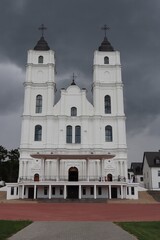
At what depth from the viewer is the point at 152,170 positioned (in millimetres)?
59875

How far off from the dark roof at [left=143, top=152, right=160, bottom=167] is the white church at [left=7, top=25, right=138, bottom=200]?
636 inches

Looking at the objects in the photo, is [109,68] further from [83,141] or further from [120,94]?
[83,141]

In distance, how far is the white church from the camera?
42969 millimetres

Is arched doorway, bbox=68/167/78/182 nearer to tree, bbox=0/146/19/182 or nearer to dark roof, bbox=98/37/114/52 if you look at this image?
dark roof, bbox=98/37/114/52

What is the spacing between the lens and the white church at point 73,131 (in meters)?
43.0

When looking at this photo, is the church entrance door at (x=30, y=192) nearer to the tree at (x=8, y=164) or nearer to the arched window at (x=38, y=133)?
the arched window at (x=38, y=133)

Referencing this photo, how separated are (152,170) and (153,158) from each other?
3.48 meters

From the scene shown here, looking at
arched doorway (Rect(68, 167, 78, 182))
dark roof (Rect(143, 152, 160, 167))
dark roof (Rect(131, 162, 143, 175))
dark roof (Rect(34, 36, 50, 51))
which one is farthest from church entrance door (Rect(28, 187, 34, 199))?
dark roof (Rect(131, 162, 143, 175))

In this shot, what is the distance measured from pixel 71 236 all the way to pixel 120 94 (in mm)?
40682

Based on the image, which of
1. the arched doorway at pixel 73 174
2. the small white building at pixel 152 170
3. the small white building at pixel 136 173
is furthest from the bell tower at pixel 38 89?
the small white building at pixel 136 173

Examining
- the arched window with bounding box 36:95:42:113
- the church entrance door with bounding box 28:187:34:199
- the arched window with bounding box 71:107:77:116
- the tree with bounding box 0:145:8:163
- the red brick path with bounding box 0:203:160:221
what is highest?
the arched window with bounding box 36:95:42:113

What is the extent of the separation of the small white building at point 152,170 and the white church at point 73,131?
50.4ft

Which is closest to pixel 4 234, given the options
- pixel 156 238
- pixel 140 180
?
pixel 156 238

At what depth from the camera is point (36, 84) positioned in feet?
167
